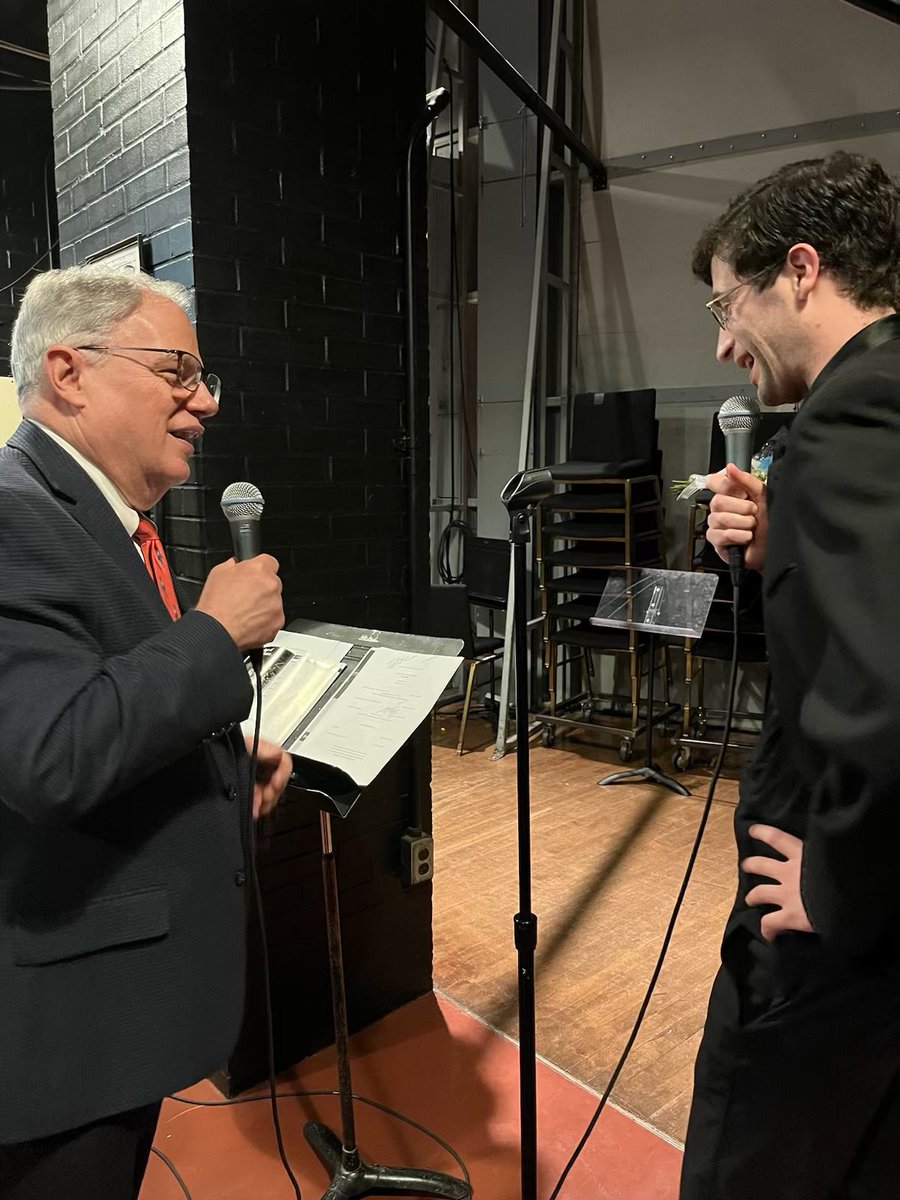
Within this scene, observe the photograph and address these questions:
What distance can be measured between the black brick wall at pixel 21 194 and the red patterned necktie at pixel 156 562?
3.40 m

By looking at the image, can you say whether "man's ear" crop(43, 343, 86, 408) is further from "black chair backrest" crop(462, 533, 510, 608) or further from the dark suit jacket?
"black chair backrest" crop(462, 533, 510, 608)

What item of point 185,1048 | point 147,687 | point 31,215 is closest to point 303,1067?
point 185,1048

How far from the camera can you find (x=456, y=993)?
2428 millimetres

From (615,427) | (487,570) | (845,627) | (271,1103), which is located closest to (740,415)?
(845,627)

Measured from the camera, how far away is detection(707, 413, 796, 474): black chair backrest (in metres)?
4.03

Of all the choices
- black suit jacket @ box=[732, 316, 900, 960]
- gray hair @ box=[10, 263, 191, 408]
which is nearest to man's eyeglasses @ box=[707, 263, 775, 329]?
black suit jacket @ box=[732, 316, 900, 960]

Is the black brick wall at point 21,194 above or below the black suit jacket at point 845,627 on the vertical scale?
above

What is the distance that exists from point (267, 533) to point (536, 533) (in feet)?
9.25

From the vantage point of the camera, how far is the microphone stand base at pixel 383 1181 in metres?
1.67

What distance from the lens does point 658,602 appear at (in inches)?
140

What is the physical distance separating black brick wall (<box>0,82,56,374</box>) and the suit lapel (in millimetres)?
3480

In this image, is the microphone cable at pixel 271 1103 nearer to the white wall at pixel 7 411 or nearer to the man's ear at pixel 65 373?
the man's ear at pixel 65 373

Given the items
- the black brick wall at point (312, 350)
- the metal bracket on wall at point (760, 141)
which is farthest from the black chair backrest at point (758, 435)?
A: the black brick wall at point (312, 350)

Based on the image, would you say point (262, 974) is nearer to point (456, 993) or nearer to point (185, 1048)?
point (456, 993)
